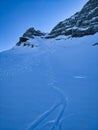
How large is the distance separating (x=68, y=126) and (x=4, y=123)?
2210 millimetres


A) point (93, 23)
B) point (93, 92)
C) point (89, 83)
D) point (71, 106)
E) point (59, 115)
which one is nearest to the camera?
point (59, 115)

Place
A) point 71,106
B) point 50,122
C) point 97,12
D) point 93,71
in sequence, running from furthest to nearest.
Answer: point 97,12 → point 93,71 → point 71,106 → point 50,122

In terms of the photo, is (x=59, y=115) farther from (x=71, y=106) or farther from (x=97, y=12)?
(x=97, y=12)

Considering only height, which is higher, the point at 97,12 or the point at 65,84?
the point at 97,12

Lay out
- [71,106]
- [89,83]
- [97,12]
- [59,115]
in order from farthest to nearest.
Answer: [97,12], [89,83], [71,106], [59,115]

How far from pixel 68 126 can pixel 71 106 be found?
1.20m

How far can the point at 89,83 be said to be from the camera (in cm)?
807

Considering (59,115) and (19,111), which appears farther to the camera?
(19,111)

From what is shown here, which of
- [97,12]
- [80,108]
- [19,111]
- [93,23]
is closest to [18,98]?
[19,111]

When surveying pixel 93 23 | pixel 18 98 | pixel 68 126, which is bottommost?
pixel 68 126

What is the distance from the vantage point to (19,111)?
5832mm

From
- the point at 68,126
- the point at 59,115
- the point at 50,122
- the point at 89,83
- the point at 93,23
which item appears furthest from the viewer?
the point at 93,23

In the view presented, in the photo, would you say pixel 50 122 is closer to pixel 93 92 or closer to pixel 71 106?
pixel 71 106

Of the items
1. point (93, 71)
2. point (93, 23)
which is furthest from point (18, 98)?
point (93, 23)
